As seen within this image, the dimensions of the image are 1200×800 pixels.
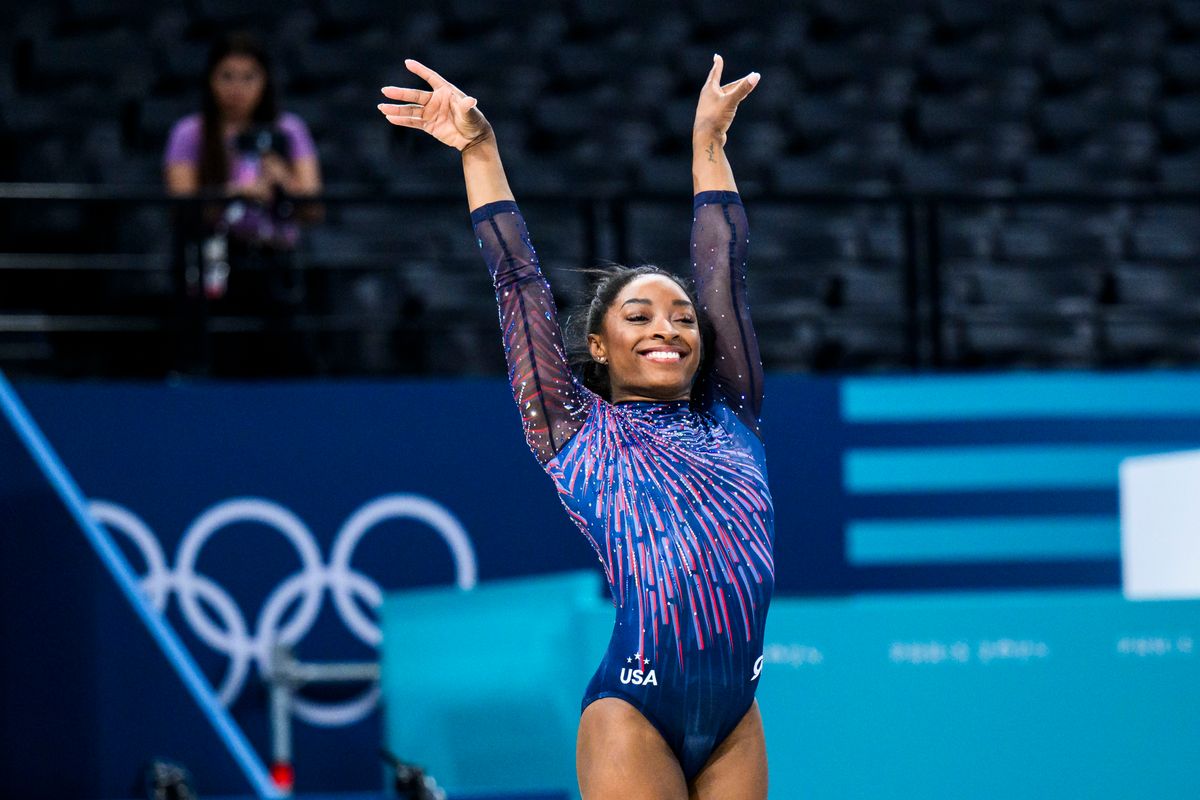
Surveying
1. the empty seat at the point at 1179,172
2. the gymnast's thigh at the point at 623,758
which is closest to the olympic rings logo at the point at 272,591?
the gymnast's thigh at the point at 623,758

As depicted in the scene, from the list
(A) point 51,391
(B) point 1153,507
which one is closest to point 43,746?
(A) point 51,391

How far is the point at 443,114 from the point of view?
11.0 feet

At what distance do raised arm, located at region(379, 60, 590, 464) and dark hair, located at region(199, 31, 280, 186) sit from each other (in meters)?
2.92

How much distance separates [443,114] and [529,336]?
1.55 feet

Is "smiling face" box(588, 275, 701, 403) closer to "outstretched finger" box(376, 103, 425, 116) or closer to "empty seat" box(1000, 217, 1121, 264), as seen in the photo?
"outstretched finger" box(376, 103, 425, 116)

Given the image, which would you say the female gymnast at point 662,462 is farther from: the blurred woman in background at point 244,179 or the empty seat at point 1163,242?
the empty seat at point 1163,242

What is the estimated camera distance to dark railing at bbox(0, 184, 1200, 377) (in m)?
6.32

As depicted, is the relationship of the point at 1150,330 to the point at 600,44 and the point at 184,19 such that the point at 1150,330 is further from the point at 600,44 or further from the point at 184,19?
the point at 184,19

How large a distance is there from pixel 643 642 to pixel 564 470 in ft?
1.21

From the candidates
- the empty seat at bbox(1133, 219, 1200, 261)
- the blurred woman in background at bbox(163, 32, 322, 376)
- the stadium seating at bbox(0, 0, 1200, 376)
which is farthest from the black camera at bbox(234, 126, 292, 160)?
the empty seat at bbox(1133, 219, 1200, 261)

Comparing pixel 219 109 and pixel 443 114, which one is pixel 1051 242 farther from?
pixel 443 114

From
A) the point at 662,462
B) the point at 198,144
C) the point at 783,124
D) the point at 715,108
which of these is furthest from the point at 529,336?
the point at 783,124

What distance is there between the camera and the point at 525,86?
28.8 feet

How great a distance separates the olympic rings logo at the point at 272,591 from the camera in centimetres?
605
